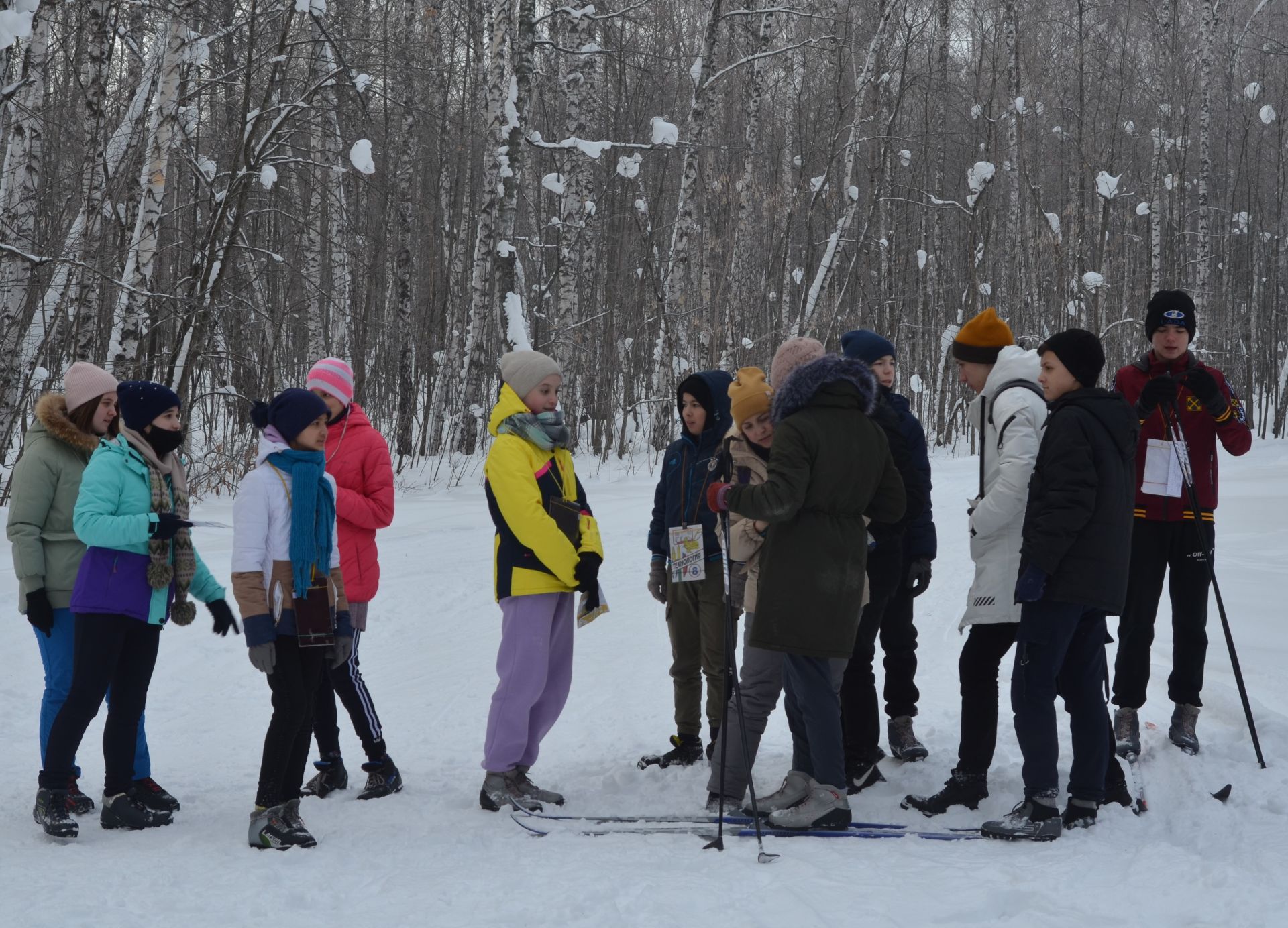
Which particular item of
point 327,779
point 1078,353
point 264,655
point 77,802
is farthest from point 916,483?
point 77,802

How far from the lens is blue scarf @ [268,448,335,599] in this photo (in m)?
3.84

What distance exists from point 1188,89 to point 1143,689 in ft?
63.9

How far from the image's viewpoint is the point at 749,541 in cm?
414

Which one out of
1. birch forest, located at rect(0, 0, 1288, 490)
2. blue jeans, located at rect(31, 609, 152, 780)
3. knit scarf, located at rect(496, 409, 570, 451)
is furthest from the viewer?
birch forest, located at rect(0, 0, 1288, 490)

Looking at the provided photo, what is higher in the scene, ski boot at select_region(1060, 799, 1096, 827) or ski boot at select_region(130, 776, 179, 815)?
ski boot at select_region(1060, 799, 1096, 827)

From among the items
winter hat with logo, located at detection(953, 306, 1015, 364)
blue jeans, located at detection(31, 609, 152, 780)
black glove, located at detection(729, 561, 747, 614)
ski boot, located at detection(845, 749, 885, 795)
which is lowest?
ski boot, located at detection(845, 749, 885, 795)

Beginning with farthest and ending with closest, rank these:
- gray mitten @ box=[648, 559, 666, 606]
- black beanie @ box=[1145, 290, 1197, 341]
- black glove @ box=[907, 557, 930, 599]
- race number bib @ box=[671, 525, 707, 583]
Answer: gray mitten @ box=[648, 559, 666, 606] < black beanie @ box=[1145, 290, 1197, 341] < black glove @ box=[907, 557, 930, 599] < race number bib @ box=[671, 525, 707, 583]

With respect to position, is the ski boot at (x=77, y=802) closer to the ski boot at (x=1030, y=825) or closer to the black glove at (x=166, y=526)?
the black glove at (x=166, y=526)

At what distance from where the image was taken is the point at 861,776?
440cm

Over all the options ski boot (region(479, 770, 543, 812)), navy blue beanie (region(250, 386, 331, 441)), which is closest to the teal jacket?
navy blue beanie (region(250, 386, 331, 441))

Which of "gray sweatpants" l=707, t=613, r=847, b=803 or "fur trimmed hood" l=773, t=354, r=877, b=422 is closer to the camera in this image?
"fur trimmed hood" l=773, t=354, r=877, b=422

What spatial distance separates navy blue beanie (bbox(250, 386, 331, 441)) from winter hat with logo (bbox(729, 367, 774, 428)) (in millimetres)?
1583

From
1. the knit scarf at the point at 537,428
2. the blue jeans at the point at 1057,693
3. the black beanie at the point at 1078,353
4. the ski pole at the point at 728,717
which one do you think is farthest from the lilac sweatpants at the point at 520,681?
the black beanie at the point at 1078,353

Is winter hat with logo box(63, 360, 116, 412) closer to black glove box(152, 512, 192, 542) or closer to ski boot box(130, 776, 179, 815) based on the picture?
black glove box(152, 512, 192, 542)
